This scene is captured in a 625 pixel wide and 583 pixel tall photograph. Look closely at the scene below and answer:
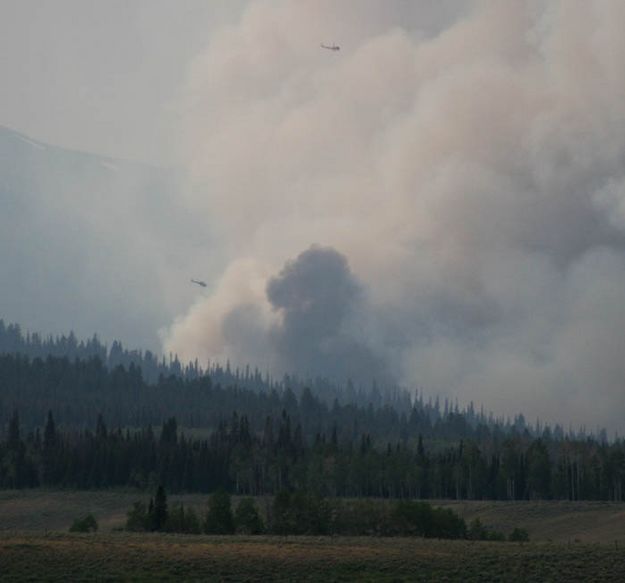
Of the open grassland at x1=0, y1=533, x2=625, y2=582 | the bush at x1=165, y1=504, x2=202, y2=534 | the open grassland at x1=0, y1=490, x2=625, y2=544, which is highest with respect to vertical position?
the open grassland at x1=0, y1=490, x2=625, y2=544

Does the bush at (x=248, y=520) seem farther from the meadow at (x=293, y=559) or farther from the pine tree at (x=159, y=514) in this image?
the meadow at (x=293, y=559)

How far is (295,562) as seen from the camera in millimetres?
92938

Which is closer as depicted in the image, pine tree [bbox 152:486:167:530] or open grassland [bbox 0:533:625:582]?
open grassland [bbox 0:533:625:582]

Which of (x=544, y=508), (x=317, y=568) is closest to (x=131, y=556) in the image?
(x=317, y=568)

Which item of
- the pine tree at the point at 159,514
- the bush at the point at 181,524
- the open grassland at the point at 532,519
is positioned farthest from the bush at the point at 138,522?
the open grassland at the point at 532,519

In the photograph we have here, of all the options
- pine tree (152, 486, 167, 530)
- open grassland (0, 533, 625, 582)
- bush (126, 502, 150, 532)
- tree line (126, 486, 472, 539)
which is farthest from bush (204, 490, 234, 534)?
open grassland (0, 533, 625, 582)

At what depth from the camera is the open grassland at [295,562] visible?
8938 centimetres

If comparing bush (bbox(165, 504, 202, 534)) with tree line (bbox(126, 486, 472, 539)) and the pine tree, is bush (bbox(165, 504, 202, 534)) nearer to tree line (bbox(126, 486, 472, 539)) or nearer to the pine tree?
tree line (bbox(126, 486, 472, 539))

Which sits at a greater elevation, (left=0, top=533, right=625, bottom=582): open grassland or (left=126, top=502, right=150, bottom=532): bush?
(left=126, top=502, right=150, bottom=532): bush

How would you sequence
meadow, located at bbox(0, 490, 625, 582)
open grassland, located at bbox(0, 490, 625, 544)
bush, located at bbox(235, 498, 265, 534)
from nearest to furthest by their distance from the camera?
meadow, located at bbox(0, 490, 625, 582) < bush, located at bbox(235, 498, 265, 534) < open grassland, located at bbox(0, 490, 625, 544)

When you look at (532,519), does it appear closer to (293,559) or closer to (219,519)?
(219,519)

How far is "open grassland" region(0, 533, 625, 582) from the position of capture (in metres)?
89.4

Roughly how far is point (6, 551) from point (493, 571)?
3536 centimetres

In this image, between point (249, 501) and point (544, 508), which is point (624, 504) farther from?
point (249, 501)
